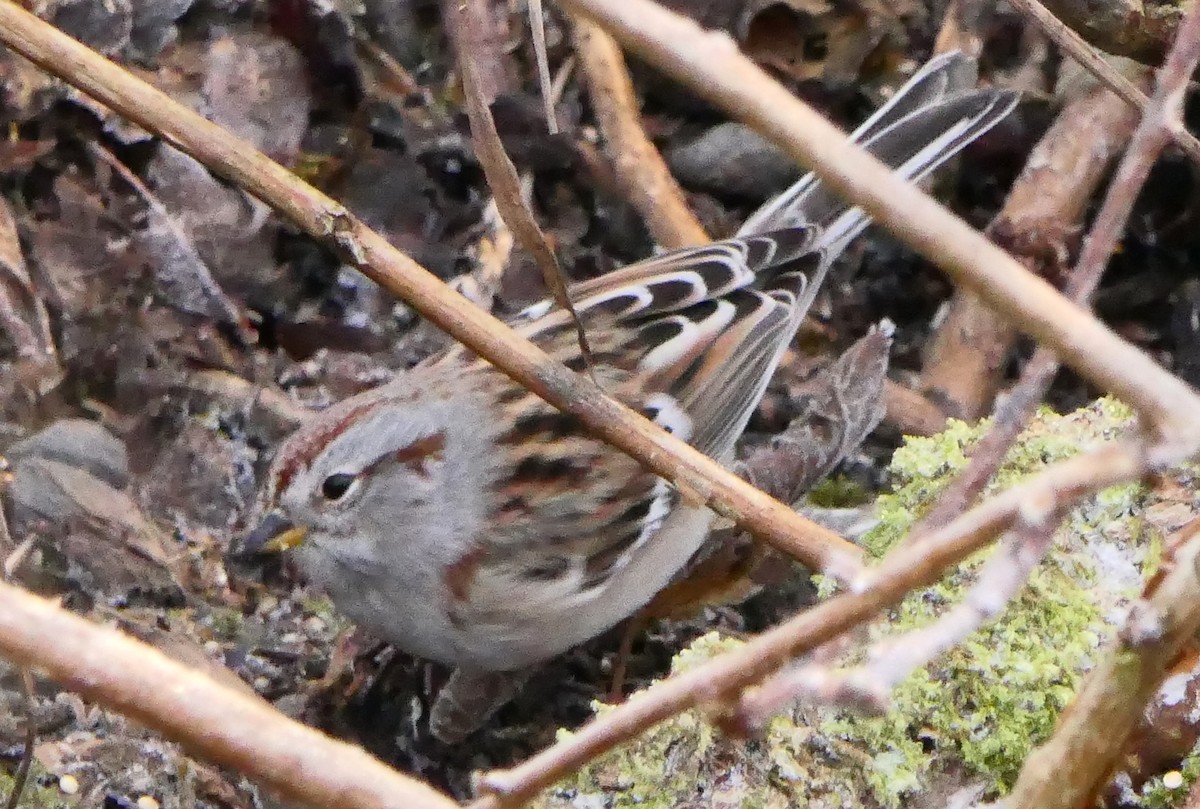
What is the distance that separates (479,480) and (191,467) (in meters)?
0.61

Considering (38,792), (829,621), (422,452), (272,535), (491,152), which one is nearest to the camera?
(829,621)

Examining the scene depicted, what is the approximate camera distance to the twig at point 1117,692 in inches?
38.0

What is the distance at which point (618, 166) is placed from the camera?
11.6ft

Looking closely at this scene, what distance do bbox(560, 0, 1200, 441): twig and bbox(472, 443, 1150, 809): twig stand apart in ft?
0.18

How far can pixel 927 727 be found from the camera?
1910 millimetres

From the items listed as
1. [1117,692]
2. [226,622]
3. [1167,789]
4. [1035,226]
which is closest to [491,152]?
[1117,692]

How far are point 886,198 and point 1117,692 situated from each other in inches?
16.5

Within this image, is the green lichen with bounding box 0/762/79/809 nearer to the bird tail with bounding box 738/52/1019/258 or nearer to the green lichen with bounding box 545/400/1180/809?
the green lichen with bounding box 545/400/1180/809

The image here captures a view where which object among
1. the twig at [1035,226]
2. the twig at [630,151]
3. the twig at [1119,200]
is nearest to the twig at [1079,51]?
the twig at [1119,200]

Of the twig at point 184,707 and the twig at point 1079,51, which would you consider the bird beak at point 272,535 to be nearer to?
the twig at point 1079,51

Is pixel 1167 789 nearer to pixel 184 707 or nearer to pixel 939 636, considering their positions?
pixel 939 636

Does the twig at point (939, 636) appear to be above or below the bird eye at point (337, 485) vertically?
below

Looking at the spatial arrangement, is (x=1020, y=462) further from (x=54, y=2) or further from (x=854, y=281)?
(x=54, y=2)

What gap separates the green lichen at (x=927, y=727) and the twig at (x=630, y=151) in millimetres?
1538
